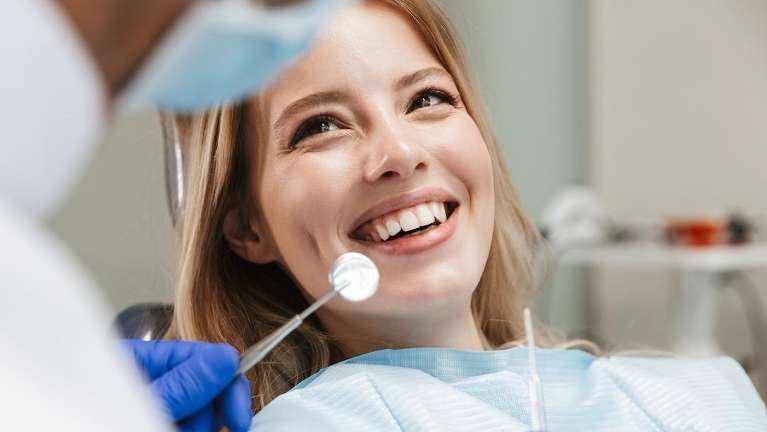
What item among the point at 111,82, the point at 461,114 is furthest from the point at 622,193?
the point at 111,82

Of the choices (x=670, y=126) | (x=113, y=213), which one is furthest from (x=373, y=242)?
(x=670, y=126)

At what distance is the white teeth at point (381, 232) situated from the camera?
1.15m

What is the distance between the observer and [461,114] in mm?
1265

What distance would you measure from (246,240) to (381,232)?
0.85 feet

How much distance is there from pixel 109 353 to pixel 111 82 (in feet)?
0.53

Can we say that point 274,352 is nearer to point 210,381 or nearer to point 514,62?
point 210,381

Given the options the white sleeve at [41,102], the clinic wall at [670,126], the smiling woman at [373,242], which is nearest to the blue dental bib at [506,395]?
the smiling woman at [373,242]

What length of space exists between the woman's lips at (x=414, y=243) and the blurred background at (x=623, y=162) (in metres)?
1.74

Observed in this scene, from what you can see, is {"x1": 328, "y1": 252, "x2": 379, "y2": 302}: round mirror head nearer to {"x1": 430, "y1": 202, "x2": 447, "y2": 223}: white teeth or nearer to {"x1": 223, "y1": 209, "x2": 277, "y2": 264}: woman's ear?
{"x1": 430, "y1": 202, "x2": 447, "y2": 223}: white teeth

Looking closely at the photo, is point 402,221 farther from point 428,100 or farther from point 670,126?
point 670,126

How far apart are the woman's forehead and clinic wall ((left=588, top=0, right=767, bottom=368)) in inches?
86.4

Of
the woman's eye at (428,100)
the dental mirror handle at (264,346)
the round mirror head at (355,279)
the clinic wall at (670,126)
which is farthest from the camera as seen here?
the clinic wall at (670,126)

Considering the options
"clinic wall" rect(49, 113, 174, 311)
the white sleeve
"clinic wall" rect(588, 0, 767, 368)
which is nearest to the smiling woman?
the white sleeve

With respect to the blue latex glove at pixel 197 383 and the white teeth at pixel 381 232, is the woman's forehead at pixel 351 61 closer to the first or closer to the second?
the white teeth at pixel 381 232
